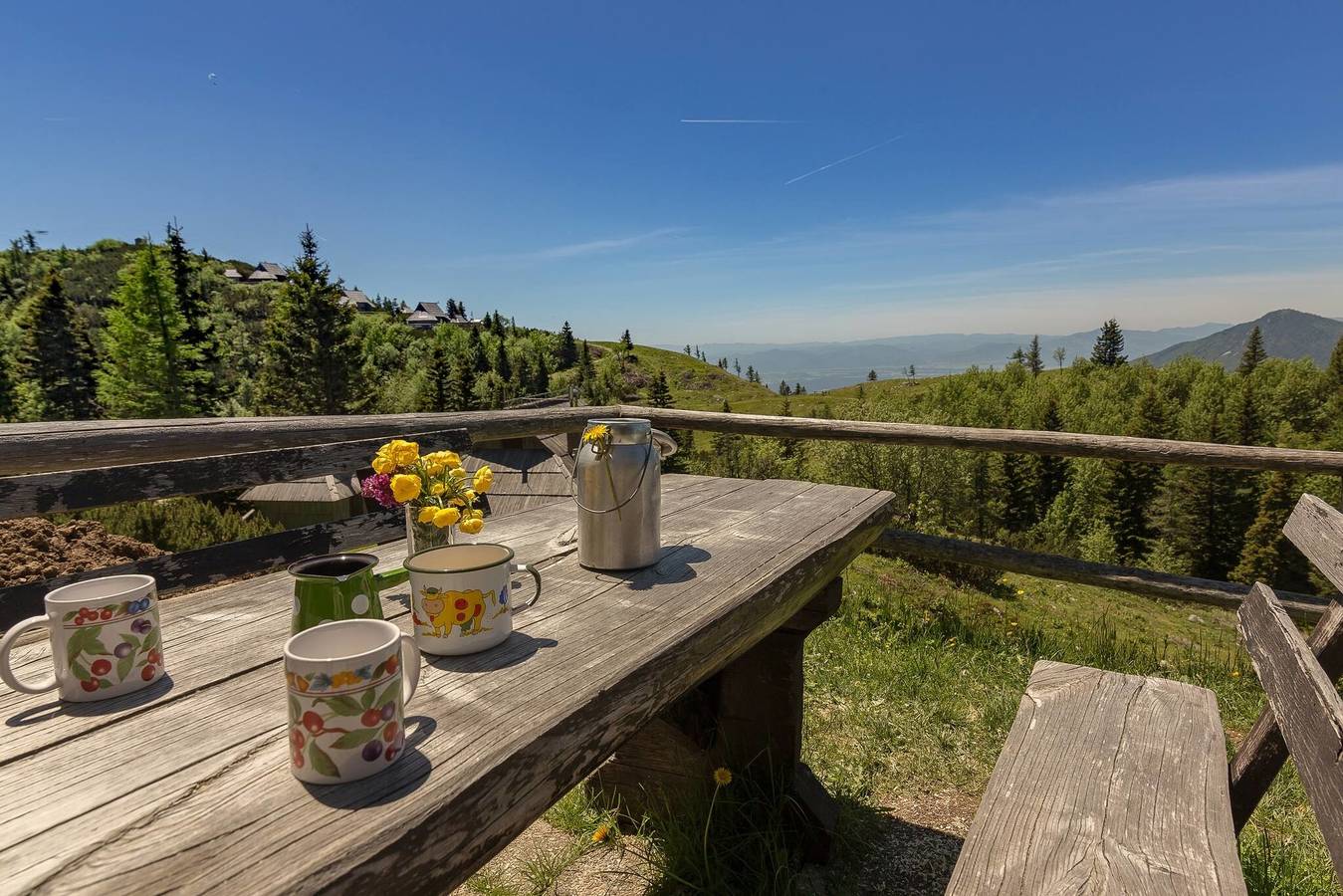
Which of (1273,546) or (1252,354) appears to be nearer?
(1273,546)

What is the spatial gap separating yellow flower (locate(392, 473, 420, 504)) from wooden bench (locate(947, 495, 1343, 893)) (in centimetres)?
110

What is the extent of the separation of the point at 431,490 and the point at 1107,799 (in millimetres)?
1416

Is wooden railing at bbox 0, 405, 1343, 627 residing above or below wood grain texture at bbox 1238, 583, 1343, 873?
above

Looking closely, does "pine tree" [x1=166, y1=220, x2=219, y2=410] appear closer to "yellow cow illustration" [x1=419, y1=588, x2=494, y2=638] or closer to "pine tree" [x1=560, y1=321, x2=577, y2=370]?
"yellow cow illustration" [x1=419, y1=588, x2=494, y2=638]

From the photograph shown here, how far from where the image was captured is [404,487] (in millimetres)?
1239

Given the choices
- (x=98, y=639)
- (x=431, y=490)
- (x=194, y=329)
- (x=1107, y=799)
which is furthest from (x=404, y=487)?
(x=194, y=329)

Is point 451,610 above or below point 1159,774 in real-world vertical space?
above

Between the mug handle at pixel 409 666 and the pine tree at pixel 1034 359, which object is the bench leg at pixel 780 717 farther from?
the pine tree at pixel 1034 359

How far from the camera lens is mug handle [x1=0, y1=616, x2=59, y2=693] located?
0.95 metres

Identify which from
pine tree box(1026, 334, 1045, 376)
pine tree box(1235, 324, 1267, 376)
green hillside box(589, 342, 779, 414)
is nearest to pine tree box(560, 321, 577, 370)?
green hillside box(589, 342, 779, 414)

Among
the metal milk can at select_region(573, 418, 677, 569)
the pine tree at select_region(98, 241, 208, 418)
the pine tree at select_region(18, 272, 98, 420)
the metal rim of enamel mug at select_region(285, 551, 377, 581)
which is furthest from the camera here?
the pine tree at select_region(18, 272, 98, 420)

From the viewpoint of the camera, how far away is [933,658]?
376 centimetres

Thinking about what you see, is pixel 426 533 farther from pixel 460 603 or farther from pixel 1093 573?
pixel 1093 573

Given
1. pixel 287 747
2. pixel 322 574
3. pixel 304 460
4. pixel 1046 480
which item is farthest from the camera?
pixel 1046 480
